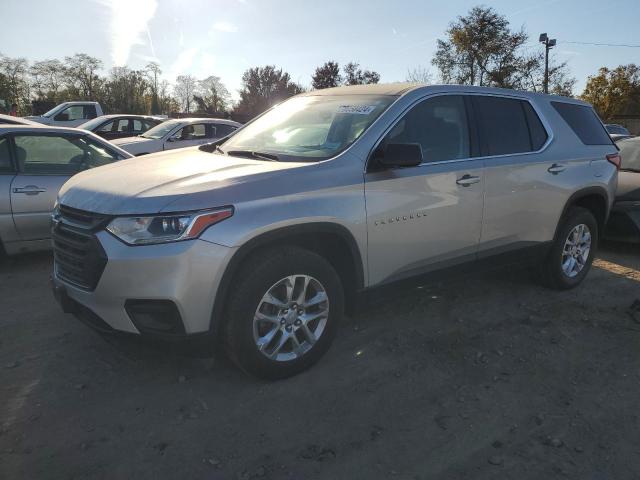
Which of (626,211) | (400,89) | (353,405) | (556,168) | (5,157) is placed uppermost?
(400,89)

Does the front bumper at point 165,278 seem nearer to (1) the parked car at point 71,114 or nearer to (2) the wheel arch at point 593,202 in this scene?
(2) the wheel arch at point 593,202

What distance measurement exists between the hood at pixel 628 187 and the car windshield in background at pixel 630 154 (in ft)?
0.97

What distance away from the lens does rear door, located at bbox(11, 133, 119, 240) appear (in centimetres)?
502

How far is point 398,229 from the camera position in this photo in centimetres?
338

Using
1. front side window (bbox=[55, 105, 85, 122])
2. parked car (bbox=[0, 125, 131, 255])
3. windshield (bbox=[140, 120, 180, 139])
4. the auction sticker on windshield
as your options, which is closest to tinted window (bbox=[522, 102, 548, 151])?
the auction sticker on windshield

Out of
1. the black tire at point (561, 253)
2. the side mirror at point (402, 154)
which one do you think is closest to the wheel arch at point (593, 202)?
the black tire at point (561, 253)

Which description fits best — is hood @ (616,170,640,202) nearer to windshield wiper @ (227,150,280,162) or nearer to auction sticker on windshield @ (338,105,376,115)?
auction sticker on windshield @ (338,105,376,115)

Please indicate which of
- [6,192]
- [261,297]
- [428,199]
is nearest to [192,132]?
[6,192]

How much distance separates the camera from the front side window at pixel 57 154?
5215mm

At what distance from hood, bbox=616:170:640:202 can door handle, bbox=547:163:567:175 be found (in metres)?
2.45

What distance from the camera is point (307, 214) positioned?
2941 mm

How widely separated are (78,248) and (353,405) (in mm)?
1795

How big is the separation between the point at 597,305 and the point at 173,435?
385 centimetres

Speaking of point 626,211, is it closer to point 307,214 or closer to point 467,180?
point 467,180
